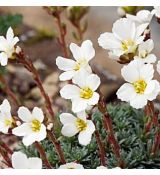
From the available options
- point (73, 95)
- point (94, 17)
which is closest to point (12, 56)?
point (73, 95)

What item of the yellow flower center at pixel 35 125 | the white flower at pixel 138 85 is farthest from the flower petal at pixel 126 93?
the yellow flower center at pixel 35 125

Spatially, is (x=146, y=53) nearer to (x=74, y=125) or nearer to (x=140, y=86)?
(x=140, y=86)

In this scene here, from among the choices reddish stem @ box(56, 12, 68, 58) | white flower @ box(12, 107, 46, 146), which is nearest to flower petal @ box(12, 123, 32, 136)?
white flower @ box(12, 107, 46, 146)

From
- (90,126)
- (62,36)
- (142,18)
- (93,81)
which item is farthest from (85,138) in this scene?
(62,36)

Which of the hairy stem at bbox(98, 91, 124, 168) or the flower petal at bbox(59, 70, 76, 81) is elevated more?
the flower petal at bbox(59, 70, 76, 81)

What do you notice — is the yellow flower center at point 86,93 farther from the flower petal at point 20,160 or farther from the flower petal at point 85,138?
the flower petal at point 20,160

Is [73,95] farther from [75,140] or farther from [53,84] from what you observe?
[53,84]

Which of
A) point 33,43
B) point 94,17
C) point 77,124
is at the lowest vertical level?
point 77,124

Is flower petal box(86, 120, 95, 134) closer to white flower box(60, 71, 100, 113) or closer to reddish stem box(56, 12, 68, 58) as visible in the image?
white flower box(60, 71, 100, 113)
